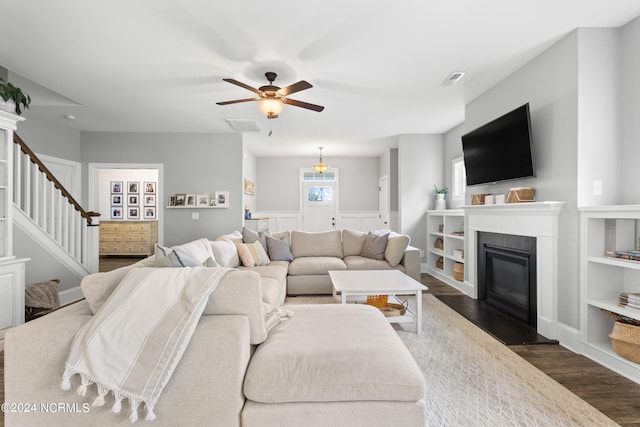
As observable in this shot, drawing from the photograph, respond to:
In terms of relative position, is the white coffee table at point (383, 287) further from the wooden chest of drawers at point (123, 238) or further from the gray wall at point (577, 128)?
the wooden chest of drawers at point (123, 238)

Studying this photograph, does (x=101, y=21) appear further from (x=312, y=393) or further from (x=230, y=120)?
(x=312, y=393)

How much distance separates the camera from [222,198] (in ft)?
18.8

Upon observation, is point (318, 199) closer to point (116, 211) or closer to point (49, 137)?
point (116, 211)

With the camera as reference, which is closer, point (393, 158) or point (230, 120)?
point (230, 120)

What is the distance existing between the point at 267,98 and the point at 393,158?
4.43 m

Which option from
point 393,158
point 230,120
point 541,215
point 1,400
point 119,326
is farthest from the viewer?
point 393,158

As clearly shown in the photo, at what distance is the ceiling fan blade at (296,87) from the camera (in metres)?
2.90

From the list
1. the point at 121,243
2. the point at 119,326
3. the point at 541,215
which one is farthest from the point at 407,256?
the point at 121,243

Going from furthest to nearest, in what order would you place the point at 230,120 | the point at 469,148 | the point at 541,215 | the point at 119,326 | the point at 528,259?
the point at 230,120
the point at 469,148
the point at 528,259
the point at 541,215
the point at 119,326

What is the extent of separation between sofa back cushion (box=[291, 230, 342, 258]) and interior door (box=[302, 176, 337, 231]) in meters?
3.11

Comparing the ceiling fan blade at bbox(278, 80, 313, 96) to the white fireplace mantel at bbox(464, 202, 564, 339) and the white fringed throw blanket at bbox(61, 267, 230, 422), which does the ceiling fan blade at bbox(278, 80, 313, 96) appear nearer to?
the white fringed throw blanket at bbox(61, 267, 230, 422)

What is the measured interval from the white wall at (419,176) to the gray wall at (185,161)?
301 centimetres

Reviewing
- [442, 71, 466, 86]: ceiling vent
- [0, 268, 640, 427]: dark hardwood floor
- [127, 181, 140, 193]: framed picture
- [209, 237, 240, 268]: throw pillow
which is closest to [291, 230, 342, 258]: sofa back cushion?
[209, 237, 240, 268]: throw pillow

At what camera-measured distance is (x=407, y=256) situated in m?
4.41
